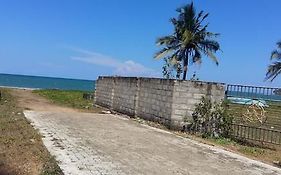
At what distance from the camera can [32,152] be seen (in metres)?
8.92

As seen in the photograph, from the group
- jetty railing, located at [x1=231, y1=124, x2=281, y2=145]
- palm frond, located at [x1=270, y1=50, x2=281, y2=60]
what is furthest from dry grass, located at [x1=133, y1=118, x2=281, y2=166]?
palm frond, located at [x1=270, y1=50, x2=281, y2=60]

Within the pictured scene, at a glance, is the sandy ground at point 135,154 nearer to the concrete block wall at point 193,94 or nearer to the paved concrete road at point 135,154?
the paved concrete road at point 135,154

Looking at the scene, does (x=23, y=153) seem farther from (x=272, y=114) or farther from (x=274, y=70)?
(x=274, y=70)

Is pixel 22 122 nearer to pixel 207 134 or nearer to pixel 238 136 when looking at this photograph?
pixel 207 134

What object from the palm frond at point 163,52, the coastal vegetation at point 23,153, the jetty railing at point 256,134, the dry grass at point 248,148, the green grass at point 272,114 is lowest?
the dry grass at point 248,148

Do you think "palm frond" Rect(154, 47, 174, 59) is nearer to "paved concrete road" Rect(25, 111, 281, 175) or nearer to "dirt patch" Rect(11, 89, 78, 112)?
"dirt patch" Rect(11, 89, 78, 112)

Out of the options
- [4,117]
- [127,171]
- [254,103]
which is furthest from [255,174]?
[4,117]

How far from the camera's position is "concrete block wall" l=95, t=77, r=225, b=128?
568 inches

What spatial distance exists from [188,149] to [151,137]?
197 cm

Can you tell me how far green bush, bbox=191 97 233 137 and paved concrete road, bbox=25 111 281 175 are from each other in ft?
4.53

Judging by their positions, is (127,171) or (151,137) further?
(151,137)

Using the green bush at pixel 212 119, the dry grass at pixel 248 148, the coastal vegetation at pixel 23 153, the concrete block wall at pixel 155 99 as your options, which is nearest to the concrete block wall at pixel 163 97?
the concrete block wall at pixel 155 99

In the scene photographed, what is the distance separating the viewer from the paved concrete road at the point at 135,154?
26.2ft

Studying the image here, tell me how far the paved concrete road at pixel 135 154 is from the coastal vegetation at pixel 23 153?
8.9 inches
